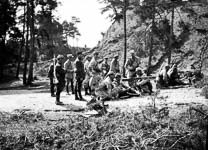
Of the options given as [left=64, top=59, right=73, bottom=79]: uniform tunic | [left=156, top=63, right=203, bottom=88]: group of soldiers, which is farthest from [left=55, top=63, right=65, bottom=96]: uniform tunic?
[left=156, top=63, right=203, bottom=88]: group of soldiers

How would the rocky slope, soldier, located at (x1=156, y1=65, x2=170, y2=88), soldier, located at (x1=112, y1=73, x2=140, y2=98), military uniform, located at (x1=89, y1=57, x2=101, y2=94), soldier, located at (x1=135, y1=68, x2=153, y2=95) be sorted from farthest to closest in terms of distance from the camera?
the rocky slope, soldier, located at (x1=156, y1=65, x2=170, y2=88), soldier, located at (x1=135, y1=68, x2=153, y2=95), military uniform, located at (x1=89, y1=57, x2=101, y2=94), soldier, located at (x1=112, y1=73, x2=140, y2=98)

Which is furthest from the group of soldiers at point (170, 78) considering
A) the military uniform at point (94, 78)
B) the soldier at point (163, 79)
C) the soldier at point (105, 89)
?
the soldier at point (105, 89)

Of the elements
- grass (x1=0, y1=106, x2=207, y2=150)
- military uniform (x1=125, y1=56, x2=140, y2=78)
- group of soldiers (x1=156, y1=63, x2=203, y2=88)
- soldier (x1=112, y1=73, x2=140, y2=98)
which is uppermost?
military uniform (x1=125, y1=56, x2=140, y2=78)

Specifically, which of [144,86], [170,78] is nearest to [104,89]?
[144,86]

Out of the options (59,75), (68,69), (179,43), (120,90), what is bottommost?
(120,90)

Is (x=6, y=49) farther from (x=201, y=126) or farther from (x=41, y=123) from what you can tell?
(x=201, y=126)

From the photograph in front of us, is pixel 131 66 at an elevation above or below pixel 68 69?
above

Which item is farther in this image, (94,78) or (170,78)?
(170,78)

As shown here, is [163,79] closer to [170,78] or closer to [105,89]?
[170,78]

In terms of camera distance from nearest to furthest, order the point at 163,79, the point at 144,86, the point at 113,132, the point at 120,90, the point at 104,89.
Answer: the point at 113,132
the point at 104,89
the point at 120,90
the point at 144,86
the point at 163,79

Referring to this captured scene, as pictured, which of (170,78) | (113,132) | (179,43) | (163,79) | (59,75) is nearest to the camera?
(113,132)

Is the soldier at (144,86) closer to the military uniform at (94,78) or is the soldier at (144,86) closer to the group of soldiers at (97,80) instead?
the group of soldiers at (97,80)

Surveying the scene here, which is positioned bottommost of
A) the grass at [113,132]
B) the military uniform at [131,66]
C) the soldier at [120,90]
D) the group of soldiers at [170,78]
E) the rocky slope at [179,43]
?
the grass at [113,132]

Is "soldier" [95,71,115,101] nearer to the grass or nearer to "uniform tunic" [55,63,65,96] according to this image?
"uniform tunic" [55,63,65,96]
